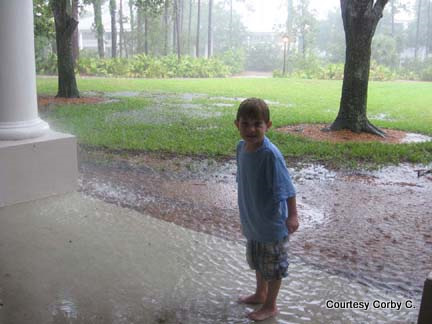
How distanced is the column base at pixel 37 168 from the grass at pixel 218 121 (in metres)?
3.21

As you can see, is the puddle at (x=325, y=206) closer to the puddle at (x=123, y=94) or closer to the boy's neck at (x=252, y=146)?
the boy's neck at (x=252, y=146)

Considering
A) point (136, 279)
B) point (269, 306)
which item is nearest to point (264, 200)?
point (269, 306)

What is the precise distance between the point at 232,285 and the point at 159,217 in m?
1.57

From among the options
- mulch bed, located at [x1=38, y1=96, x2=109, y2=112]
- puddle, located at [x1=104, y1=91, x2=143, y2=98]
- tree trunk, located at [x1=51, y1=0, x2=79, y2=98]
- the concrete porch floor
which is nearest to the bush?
puddle, located at [x1=104, y1=91, x2=143, y2=98]

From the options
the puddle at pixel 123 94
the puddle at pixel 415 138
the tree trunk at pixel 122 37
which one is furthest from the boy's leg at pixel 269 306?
the tree trunk at pixel 122 37

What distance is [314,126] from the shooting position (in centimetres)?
1047

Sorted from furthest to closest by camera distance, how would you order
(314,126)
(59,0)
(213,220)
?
1. (59,0)
2. (314,126)
3. (213,220)

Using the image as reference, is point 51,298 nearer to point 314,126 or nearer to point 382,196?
point 382,196

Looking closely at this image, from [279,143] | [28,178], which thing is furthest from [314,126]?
[28,178]

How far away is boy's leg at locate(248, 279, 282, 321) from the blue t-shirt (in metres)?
0.26

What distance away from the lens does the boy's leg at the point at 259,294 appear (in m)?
2.84

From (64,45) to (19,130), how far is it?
10.8 m

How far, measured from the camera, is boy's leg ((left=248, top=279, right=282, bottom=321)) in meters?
2.68

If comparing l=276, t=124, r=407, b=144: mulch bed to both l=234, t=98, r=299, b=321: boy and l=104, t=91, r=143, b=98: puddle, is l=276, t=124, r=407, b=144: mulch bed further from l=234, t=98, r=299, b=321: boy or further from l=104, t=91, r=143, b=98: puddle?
l=104, t=91, r=143, b=98: puddle
